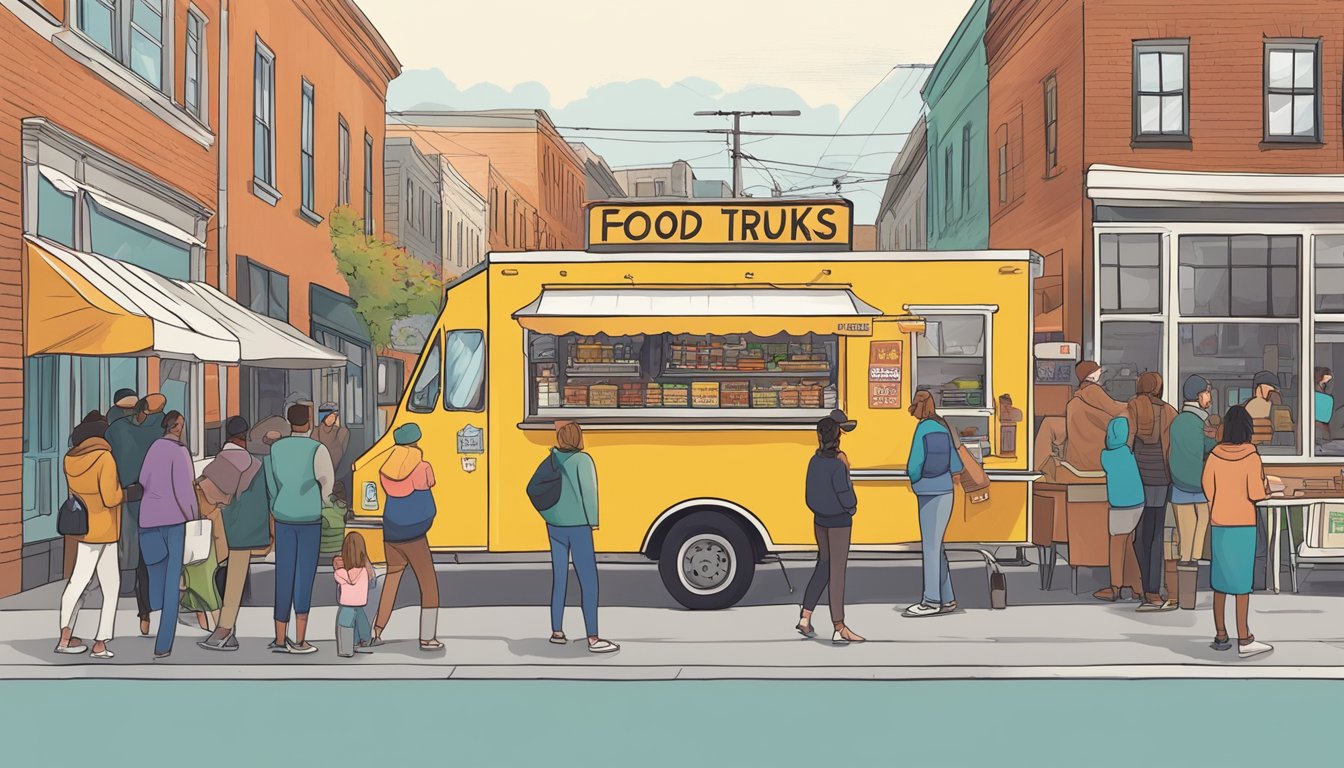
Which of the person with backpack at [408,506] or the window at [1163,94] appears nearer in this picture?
the person with backpack at [408,506]

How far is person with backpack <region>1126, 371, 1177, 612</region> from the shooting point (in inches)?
405

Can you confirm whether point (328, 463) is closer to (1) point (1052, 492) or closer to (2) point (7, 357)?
(2) point (7, 357)

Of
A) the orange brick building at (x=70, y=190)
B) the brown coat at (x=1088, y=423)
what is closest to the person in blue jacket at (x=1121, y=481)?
the brown coat at (x=1088, y=423)

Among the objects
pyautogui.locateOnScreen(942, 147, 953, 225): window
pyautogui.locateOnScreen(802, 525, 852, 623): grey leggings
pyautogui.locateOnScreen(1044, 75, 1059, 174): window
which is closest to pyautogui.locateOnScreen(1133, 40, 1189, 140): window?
pyautogui.locateOnScreen(1044, 75, 1059, 174): window

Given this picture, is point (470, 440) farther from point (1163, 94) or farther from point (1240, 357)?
point (1163, 94)

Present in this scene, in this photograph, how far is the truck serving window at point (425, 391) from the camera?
1045 centimetres

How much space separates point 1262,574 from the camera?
1197 centimetres

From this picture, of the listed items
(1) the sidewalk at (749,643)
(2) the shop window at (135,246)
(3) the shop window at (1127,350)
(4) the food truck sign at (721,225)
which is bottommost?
(1) the sidewalk at (749,643)

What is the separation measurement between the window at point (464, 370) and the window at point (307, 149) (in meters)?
12.6

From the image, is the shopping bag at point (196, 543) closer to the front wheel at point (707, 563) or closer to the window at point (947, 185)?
the front wheel at point (707, 563)

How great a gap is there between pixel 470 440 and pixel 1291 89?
40.2 ft

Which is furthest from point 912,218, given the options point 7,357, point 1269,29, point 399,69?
point 7,357

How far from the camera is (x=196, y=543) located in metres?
8.91

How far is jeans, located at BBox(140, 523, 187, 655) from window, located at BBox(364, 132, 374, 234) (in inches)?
725
